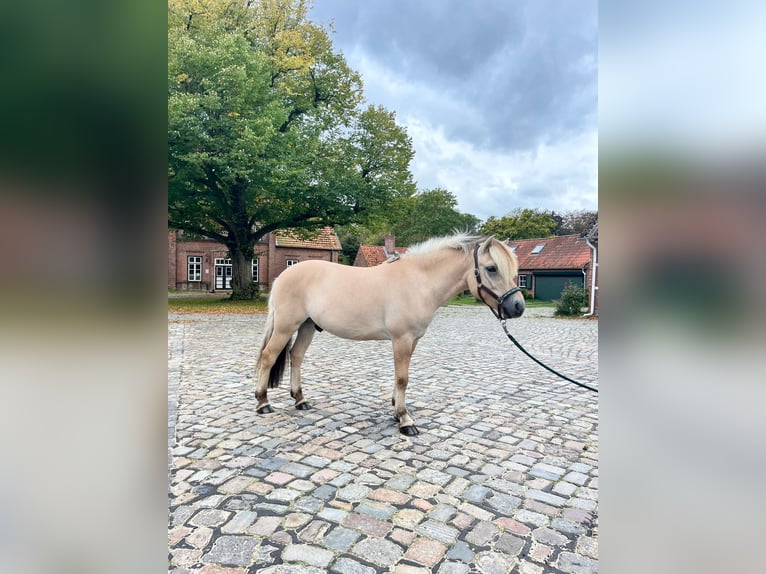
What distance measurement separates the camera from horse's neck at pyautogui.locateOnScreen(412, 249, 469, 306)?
13.2 feet

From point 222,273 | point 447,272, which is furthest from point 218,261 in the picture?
point 447,272

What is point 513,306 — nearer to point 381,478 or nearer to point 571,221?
point 381,478

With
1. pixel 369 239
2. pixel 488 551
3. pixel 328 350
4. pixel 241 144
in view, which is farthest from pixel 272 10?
pixel 369 239

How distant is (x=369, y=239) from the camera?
55.2m

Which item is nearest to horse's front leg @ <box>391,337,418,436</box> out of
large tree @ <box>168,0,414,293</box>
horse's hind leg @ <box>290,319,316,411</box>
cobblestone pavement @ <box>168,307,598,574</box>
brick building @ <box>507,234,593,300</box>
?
cobblestone pavement @ <box>168,307,598,574</box>

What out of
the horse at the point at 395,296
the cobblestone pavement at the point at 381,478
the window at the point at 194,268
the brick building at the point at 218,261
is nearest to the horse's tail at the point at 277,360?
the horse at the point at 395,296

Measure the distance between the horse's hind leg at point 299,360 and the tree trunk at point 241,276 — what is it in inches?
691

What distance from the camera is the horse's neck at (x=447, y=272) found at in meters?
4.03

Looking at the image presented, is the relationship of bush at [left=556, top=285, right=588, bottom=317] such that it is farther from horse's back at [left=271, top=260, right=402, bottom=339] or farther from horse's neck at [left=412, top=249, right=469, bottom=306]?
horse's back at [left=271, top=260, right=402, bottom=339]

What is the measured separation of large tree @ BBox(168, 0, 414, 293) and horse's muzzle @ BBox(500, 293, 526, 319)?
14762mm

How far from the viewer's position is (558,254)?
→ 31.3m
